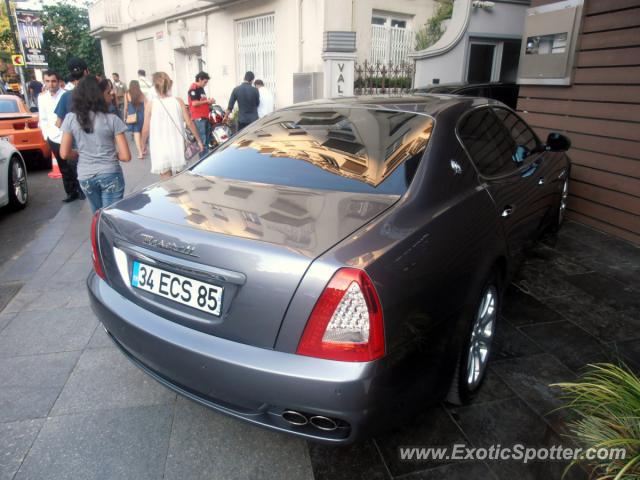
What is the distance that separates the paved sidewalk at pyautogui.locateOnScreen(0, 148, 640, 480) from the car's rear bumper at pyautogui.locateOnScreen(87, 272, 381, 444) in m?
0.40

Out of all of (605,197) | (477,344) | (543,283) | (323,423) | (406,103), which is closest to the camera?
(323,423)

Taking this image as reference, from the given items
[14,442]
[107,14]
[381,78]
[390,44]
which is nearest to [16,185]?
[14,442]

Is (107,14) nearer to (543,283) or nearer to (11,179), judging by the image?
(11,179)

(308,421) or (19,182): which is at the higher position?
(308,421)

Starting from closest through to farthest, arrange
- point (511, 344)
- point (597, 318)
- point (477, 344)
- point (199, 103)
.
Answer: point (477, 344) → point (511, 344) → point (597, 318) → point (199, 103)

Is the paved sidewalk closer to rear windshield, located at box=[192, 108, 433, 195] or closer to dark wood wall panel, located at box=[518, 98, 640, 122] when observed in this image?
rear windshield, located at box=[192, 108, 433, 195]

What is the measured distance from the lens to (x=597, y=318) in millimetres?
3471

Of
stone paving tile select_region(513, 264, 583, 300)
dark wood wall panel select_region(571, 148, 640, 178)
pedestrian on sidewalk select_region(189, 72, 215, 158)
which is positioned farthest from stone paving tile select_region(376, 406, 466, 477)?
pedestrian on sidewalk select_region(189, 72, 215, 158)

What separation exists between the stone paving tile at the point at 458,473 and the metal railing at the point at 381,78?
9926 mm

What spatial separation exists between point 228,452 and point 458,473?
3.50 ft

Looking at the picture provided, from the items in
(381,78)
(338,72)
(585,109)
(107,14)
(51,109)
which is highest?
(107,14)

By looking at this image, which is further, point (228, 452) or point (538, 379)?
point (538, 379)

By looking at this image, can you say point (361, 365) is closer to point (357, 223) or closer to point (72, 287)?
point (357, 223)

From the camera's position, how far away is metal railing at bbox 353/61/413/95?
36.7 feet
